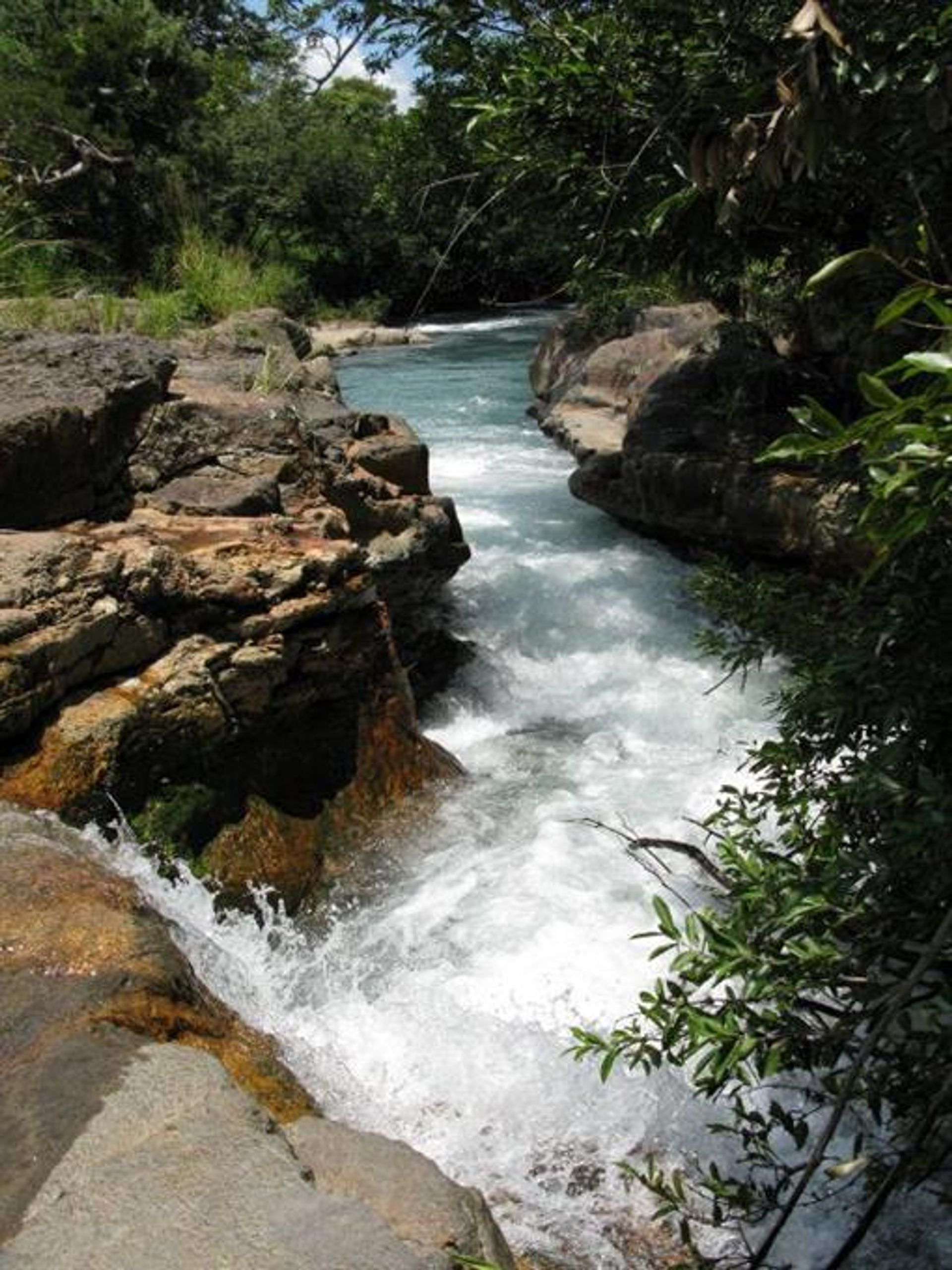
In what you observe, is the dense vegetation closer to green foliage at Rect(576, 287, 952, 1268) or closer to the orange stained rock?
green foliage at Rect(576, 287, 952, 1268)

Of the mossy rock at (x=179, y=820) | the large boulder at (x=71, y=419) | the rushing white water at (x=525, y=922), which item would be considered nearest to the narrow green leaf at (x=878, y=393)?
the rushing white water at (x=525, y=922)

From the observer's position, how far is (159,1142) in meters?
1.83

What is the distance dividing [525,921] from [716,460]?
435 centimetres

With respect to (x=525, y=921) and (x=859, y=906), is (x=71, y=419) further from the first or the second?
(x=859, y=906)

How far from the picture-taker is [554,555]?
27.0 feet

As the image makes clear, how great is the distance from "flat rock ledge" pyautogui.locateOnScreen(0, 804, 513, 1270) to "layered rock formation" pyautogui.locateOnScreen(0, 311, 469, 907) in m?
1.16

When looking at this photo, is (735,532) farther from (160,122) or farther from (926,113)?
(160,122)

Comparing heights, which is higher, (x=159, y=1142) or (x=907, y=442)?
(x=907, y=442)

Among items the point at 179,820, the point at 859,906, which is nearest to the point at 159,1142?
Answer: the point at 859,906

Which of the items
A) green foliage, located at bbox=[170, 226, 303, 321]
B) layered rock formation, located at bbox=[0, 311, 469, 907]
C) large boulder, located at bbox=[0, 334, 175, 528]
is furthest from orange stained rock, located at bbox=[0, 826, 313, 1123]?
green foliage, located at bbox=[170, 226, 303, 321]

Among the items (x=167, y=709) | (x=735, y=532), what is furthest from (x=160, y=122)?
(x=167, y=709)

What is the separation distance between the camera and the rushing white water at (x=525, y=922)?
305cm

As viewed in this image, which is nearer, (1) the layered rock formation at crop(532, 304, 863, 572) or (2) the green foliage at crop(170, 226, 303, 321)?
(1) the layered rock formation at crop(532, 304, 863, 572)

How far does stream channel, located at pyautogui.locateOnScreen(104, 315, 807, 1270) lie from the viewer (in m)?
3.05
